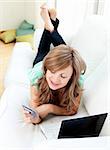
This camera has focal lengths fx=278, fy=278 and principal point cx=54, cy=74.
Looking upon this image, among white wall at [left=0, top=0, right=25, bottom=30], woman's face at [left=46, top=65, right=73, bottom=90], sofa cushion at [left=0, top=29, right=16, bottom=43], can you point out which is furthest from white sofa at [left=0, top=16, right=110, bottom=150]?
white wall at [left=0, top=0, right=25, bottom=30]

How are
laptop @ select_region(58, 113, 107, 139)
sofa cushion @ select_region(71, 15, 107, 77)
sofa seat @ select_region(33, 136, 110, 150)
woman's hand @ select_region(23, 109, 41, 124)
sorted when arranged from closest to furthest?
sofa seat @ select_region(33, 136, 110, 150), laptop @ select_region(58, 113, 107, 139), woman's hand @ select_region(23, 109, 41, 124), sofa cushion @ select_region(71, 15, 107, 77)

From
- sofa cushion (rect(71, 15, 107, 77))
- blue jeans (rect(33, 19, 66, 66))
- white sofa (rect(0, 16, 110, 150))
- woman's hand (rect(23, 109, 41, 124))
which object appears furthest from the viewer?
blue jeans (rect(33, 19, 66, 66))

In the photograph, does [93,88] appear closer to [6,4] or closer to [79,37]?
[79,37]

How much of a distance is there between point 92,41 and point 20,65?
0.52 m

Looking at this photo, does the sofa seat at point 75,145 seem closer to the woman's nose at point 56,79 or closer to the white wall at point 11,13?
the woman's nose at point 56,79

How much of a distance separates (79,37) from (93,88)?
489 millimetres

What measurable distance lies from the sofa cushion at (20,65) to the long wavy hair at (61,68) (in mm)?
300

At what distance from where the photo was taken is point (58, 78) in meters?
1.33

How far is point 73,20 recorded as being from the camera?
8.75 feet

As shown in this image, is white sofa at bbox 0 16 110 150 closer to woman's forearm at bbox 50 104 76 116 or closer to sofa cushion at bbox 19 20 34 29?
woman's forearm at bbox 50 104 76 116

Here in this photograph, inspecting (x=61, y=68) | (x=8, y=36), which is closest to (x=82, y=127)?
(x=61, y=68)

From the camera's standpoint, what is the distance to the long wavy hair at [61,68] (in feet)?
4.31

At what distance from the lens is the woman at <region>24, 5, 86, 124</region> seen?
1.32 m

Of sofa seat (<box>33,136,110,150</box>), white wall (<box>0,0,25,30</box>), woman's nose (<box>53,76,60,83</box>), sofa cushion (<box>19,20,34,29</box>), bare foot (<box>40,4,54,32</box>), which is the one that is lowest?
sofa cushion (<box>19,20,34,29</box>)
